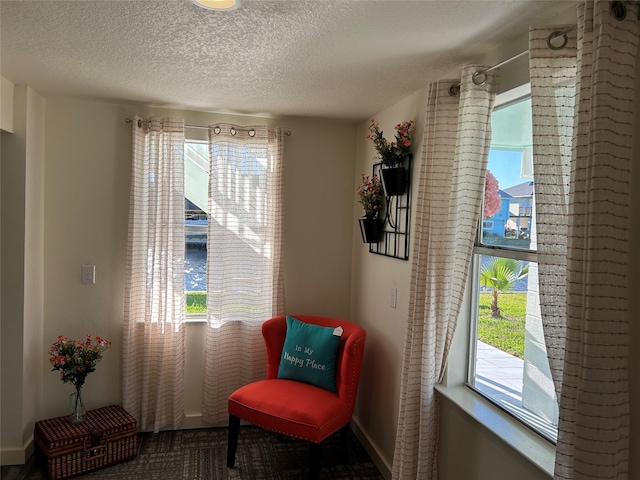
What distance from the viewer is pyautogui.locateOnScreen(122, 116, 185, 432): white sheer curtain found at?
3201mm

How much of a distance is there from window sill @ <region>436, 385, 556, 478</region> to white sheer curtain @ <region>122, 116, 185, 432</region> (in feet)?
6.27

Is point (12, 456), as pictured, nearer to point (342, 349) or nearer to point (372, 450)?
point (342, 349)

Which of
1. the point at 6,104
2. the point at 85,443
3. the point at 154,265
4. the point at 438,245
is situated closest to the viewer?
the point at 438,245

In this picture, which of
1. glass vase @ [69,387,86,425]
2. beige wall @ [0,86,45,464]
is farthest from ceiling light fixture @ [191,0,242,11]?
glass vase @ [69,387,86,425]

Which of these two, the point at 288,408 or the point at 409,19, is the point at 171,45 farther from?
the point at 288,408

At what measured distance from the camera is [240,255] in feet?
11.2

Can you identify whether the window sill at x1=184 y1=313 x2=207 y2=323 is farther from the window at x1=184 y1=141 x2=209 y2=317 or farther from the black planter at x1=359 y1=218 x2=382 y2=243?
the black planter at x1=359 y1=218 x2=382 y2=243

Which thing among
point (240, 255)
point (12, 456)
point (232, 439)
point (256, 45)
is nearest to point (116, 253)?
point (240, 255)

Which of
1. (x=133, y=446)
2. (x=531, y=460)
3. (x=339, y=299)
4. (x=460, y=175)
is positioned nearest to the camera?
(x=531, y=460)

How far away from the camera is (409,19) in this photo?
5.53 ft

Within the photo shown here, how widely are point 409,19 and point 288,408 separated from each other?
2.09 m

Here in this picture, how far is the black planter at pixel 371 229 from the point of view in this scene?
3039mm

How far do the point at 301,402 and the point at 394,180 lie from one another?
1.40 metres

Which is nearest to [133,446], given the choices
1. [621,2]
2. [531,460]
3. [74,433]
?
[74,433]
